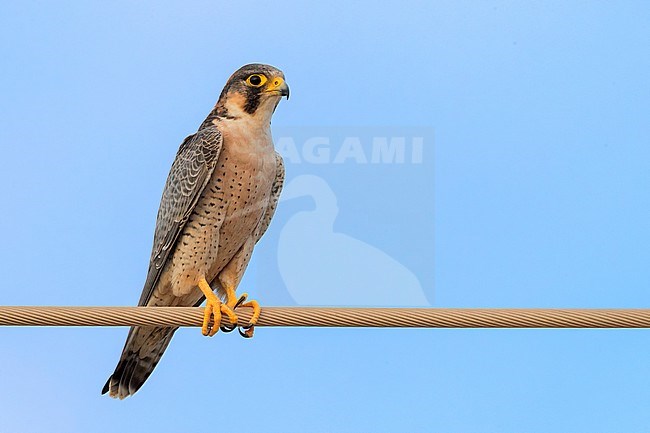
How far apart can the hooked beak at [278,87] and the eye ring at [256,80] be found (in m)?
0.05

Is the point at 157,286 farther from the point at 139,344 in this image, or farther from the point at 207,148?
the point at 207,148

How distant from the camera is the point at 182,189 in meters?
5.19

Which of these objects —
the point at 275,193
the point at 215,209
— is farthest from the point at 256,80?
the point at 215,209

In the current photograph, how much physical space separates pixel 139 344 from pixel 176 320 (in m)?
1.49

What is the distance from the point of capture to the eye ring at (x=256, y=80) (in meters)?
5.25

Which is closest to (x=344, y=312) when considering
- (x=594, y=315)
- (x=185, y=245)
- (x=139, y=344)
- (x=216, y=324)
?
(x=594, y=315)

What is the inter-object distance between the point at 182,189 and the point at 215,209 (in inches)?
8.8

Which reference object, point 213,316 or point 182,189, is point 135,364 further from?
point 182,189

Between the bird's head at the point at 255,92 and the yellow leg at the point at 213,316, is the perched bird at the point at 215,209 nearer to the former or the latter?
the bird's head at the point at 255,92

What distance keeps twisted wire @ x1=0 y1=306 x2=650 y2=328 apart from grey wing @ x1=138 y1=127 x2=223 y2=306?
152 centimetres

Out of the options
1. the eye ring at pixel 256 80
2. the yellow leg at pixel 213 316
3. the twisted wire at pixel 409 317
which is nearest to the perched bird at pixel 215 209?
the eye ring at pixel 256 80

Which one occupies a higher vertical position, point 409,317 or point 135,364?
point 135,364

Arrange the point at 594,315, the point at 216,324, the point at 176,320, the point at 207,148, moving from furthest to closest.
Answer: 1. the point at 207,148
2. the point at 216,324
3. the point at 176,320
4. the point at 594,315

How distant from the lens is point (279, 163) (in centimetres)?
536
